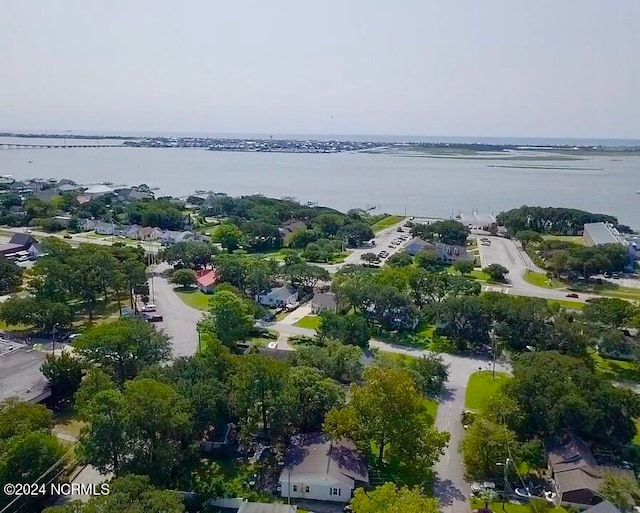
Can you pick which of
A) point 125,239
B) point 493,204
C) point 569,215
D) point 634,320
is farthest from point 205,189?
point 634,320

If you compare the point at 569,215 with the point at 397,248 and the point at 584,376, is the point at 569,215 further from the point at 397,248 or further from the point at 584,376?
the point at 584,376

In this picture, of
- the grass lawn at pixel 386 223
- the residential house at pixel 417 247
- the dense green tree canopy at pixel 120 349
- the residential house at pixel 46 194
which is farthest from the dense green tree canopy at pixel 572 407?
the residential house at pixel 46 194

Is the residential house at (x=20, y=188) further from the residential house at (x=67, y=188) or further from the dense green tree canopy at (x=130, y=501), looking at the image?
the dense green tree canopy at (x=130, y=501)

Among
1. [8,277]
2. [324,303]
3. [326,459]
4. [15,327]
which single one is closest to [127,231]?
[8,277]

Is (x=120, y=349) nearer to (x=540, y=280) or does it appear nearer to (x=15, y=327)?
(x=15, y=327)

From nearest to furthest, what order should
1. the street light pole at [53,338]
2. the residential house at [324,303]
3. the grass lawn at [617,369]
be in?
1. the grass lawn at [617,369]
2. the street light pole at [53,338]
3. the residential house at [324,303]

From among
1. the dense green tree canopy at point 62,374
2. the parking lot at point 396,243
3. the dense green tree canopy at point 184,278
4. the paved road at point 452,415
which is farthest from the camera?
the parking lot at point 396,243

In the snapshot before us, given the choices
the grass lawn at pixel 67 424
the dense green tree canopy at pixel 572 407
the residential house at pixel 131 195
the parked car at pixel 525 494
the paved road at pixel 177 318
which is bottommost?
the paved road at pixel 177 318
